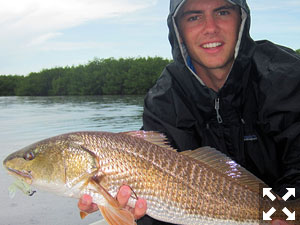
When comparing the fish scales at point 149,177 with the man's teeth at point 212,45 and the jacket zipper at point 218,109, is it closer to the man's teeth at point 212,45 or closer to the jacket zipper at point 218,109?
the jacket zipper at point 218,109

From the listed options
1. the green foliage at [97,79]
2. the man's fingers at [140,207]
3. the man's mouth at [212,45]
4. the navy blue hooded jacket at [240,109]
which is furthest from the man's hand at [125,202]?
the green foliage at [97,79]

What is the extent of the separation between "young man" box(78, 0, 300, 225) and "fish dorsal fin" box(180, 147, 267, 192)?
0.86m

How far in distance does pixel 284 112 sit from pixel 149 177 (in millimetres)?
1725

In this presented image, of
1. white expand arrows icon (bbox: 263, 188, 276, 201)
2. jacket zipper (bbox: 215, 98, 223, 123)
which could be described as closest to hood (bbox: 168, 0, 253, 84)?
jacket zipper (bbox: 215, 98, 223, 123)

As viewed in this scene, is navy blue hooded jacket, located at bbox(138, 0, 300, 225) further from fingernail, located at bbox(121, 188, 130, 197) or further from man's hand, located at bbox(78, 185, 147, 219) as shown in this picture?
fingernail, located at bbox(121, 188, 130, 197)

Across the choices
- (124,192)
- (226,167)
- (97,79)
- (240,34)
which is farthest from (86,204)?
(97,79)

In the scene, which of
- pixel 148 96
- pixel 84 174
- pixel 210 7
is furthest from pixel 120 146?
pixel 210 7

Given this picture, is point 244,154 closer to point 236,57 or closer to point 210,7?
point 236,57

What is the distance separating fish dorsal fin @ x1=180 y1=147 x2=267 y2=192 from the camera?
2783 millimetres

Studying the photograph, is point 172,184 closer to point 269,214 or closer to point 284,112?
point 269,214

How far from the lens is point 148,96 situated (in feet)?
13.4

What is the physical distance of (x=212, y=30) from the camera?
152 inches

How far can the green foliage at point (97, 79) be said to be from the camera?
2483 inches

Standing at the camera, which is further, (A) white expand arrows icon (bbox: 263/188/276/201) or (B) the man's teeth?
(B) the man's teeth
